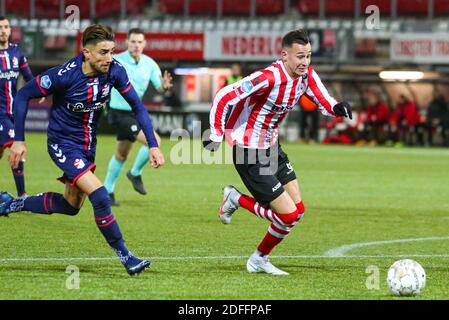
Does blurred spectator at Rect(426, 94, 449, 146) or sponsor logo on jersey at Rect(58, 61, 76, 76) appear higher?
sponsor logo on jersey at Rect(58, 61, 76, 76)

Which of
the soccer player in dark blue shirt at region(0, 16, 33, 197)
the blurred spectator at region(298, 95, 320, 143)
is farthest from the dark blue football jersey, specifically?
the blurred spectator at region(298, 95, 320, 143)

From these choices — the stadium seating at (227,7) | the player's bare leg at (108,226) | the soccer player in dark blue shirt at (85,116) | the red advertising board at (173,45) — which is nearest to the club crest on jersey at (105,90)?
the soccer player in dark blue shirt at (85,116)

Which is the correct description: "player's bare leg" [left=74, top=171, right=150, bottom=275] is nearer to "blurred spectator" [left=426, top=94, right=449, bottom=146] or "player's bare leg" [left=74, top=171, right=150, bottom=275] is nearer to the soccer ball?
the soccer ball

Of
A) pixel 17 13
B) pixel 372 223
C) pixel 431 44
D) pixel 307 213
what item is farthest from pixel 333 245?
pixel 17 13

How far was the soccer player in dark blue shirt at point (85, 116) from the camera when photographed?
26.7 ft

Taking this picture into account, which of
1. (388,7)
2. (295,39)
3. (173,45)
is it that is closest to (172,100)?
(173,45)

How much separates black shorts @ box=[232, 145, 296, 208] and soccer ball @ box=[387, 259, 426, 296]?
1527mm

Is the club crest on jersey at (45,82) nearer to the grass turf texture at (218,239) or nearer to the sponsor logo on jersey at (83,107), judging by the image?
the sponsor logo on jersey at (83,107)

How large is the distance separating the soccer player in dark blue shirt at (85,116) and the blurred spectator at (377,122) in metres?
22.8

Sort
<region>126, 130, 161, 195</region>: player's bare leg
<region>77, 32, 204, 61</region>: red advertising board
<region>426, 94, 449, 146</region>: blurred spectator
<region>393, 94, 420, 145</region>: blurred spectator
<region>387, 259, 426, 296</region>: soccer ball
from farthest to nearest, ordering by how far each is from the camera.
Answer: <region>77, 32, 204, 61</region>: red advertising board → <region>393, 94, 420, 145</region>: blurred spectator → <region>426, 94, 449, 146</region>: blurred spectator → <region>126, 130, 161, 195</region>: player's bare leg → <region>387, 259, 426, 296</region>: soccer ball

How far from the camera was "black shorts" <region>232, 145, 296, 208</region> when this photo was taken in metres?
8.66

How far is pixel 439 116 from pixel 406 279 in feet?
76.4

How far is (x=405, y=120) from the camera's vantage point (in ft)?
101

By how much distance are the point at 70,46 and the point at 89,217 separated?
22.7m
